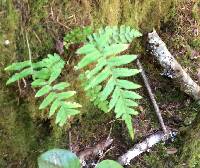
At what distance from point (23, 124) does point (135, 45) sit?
1.22 m

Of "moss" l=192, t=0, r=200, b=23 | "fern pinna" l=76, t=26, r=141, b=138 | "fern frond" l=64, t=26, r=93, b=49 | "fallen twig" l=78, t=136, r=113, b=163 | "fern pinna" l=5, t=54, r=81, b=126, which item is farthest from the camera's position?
"moss" l=192, t=0, r=200, b=23

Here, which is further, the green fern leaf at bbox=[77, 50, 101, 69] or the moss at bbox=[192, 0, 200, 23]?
the moss at bbox=[192, 0, 200, 23]

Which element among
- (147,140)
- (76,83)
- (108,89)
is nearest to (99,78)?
(108,89)

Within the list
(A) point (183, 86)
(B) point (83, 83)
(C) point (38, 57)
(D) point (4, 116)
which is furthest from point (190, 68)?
(D) point (4, 116)

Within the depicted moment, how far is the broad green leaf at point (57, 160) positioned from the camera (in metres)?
2.73

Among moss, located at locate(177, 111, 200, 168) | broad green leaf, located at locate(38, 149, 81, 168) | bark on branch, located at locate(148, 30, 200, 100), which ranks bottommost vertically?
moss, located at locate(177, 111, 200, 168)

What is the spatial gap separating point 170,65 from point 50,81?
4.13 feet

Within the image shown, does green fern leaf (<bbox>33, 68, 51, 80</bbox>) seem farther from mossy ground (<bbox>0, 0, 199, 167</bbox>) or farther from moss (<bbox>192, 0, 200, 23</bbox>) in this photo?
moss (<bbox>192, 0, 200, 23</bbox>)

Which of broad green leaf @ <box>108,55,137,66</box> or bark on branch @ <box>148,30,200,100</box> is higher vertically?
broad green leaf @ <box>108,55,137,66</box>

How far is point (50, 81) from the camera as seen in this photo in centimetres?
266

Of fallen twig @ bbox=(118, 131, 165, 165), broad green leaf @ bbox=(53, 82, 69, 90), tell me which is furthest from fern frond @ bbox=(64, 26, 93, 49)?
fallen twig @ bbox=(118, 131, 165, 165)

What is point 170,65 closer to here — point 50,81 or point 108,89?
point 108,89

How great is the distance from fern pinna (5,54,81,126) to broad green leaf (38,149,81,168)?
0.24m

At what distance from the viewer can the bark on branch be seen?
343 centimetres
